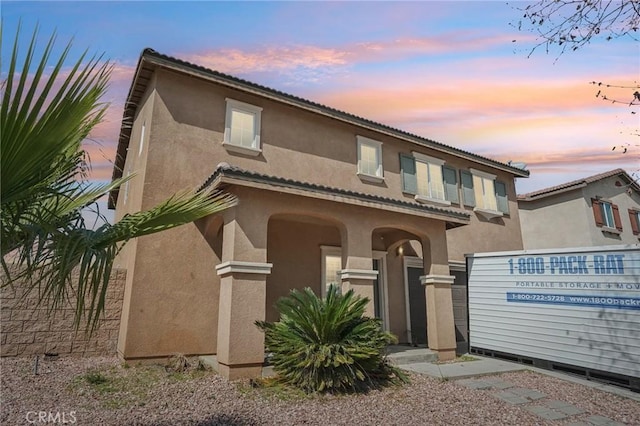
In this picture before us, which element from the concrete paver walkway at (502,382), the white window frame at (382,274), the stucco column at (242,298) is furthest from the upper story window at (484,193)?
the stucco column at (242,298)

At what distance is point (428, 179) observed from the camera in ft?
45.0

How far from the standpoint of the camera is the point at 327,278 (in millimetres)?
10617

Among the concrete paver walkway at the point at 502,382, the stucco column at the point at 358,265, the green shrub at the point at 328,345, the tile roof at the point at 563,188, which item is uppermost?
the tile roof at the point at 563,188

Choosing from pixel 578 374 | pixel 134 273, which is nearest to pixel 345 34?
pixel 134 273

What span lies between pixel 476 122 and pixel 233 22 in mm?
5954

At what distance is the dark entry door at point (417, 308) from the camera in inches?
462

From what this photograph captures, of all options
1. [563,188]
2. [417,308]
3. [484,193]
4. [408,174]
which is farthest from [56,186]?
[563,188]

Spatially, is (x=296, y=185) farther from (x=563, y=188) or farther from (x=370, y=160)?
(x=563, y=188)

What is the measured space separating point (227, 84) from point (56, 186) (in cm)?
743

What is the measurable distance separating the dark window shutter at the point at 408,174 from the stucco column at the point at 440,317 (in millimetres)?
4034

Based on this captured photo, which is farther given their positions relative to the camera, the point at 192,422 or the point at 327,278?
the point at 327,278

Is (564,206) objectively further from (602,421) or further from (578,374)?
(602,421)

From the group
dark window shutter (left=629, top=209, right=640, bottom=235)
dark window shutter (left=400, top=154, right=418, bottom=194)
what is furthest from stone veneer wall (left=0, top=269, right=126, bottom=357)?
dark window shutter (left=629, top=209, right=640, bottom=235)

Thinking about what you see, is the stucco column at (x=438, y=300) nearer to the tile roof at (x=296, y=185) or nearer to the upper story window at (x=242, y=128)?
the tile roof at (x=296, y=185)
